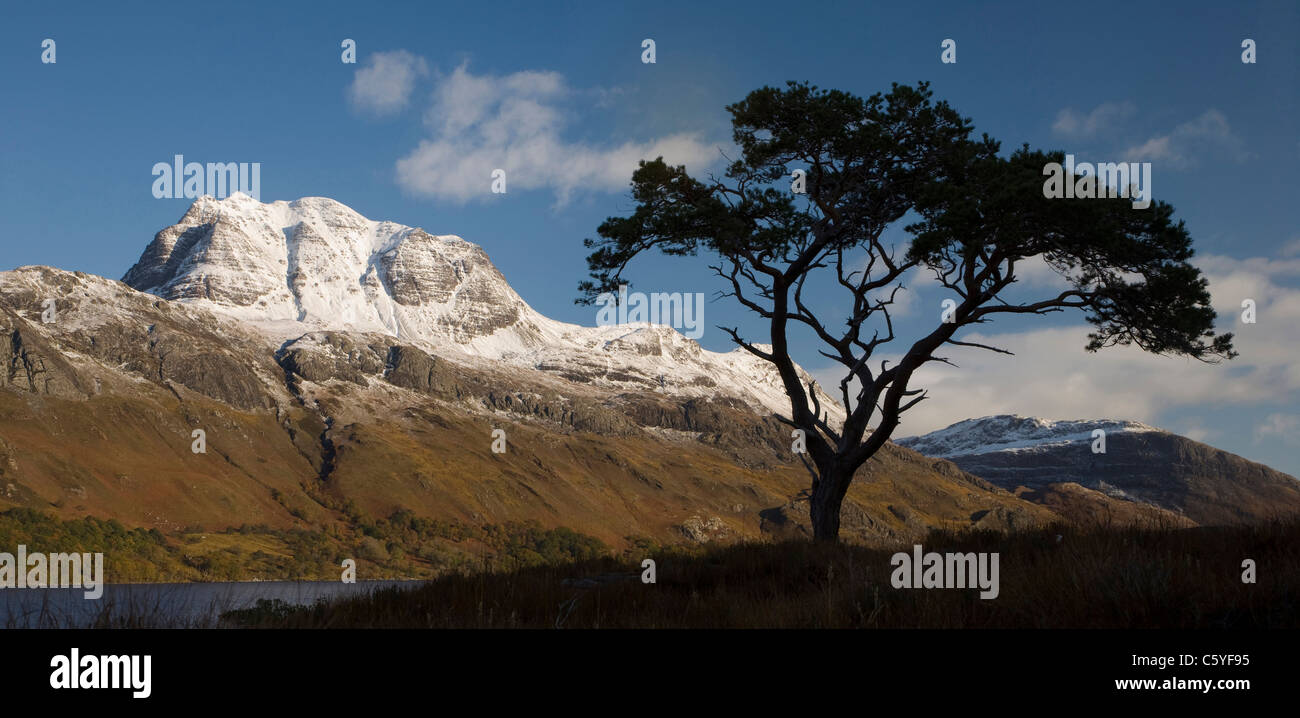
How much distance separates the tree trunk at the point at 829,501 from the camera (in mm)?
21062

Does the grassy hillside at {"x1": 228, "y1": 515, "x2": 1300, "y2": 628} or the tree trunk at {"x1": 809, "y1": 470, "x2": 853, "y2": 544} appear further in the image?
the tree trunk at {"x1": 809, "y1": 470, "x2": 853, "y2": 544}

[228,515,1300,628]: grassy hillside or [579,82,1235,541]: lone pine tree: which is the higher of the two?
[579,82,1235,541]: lone pine tree

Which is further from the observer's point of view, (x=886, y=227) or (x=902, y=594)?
(x=886, y=227)

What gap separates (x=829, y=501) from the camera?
69.4 feet

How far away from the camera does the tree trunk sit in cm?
2106

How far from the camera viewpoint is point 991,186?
19359mm

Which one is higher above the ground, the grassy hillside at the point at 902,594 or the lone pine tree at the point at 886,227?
the lone pine tree at the point at 886,227

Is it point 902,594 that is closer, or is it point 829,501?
point 902,594

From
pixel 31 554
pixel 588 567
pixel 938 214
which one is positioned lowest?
pixel 31 554
